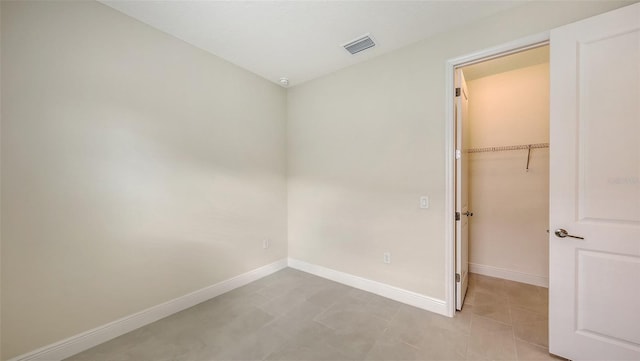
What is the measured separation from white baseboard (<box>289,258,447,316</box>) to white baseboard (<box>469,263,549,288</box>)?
1494 millimetres

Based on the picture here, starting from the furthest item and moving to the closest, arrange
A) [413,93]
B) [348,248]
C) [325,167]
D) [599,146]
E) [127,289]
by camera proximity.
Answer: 1. [325,167]
2. [348,248]
3. [413,93]
4. [127,289]
5. [599,146]

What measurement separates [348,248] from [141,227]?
2.25 meters

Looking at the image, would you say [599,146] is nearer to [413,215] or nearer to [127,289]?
[413,215]

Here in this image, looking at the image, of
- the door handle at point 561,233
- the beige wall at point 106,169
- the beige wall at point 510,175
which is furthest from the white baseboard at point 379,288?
the beige wall at point 510,175

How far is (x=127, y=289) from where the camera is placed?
2.08m

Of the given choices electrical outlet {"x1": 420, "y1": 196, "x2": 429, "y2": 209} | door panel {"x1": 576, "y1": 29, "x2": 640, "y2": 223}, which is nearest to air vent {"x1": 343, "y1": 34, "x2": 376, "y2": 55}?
door panel {"x1": 576, "y1": 29, "x2": 640, "y2": 223}

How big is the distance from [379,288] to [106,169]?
9.70 ft

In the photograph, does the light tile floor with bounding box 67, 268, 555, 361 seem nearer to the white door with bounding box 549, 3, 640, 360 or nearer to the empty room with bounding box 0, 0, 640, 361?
the empty room with bounding box 0, 0, 640, 361

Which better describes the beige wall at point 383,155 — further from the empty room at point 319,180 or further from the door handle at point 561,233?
the door handle at point 561,233

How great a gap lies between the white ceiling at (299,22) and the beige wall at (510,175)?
1560mm

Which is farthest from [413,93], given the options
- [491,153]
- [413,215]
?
[491,153]

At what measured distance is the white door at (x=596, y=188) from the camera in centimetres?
149

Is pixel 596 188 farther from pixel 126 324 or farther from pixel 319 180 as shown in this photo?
pixel 126 324

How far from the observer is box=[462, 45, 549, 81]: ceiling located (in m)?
2.73
